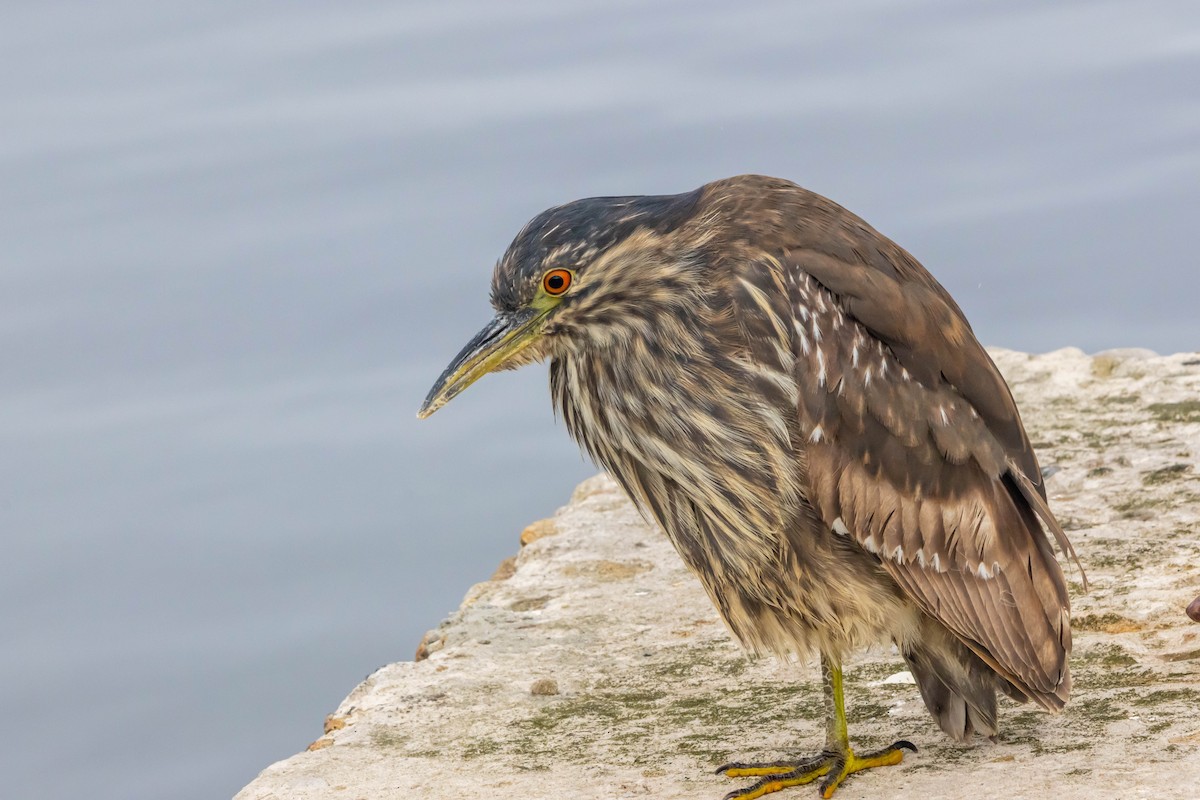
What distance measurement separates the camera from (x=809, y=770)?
4918mm

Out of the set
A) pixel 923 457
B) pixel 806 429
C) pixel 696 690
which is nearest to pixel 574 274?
pixel 806 429

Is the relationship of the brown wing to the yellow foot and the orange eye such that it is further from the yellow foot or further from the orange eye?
the orange eye

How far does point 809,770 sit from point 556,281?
161 cm

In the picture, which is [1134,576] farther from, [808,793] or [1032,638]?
[808,793]

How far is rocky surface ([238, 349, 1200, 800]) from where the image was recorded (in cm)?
477

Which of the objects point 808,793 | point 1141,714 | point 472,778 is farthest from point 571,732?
point 1141,714

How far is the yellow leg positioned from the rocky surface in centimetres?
5

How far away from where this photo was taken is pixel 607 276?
4.93 m

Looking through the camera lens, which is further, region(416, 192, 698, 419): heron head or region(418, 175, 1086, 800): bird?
region(416, 192, 698, 419): heron head

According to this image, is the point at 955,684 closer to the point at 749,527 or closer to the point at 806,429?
the point at 749,527

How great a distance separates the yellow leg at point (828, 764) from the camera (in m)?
4.84

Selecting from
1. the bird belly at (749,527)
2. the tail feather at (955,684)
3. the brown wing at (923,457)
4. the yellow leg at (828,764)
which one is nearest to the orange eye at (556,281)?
the bird belly at (749,527)

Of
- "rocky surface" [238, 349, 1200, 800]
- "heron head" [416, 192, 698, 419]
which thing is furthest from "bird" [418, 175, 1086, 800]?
"rocky surface" [238, 349, 1200, 800]

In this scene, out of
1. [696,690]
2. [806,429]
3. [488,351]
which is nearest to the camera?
[806,429]
